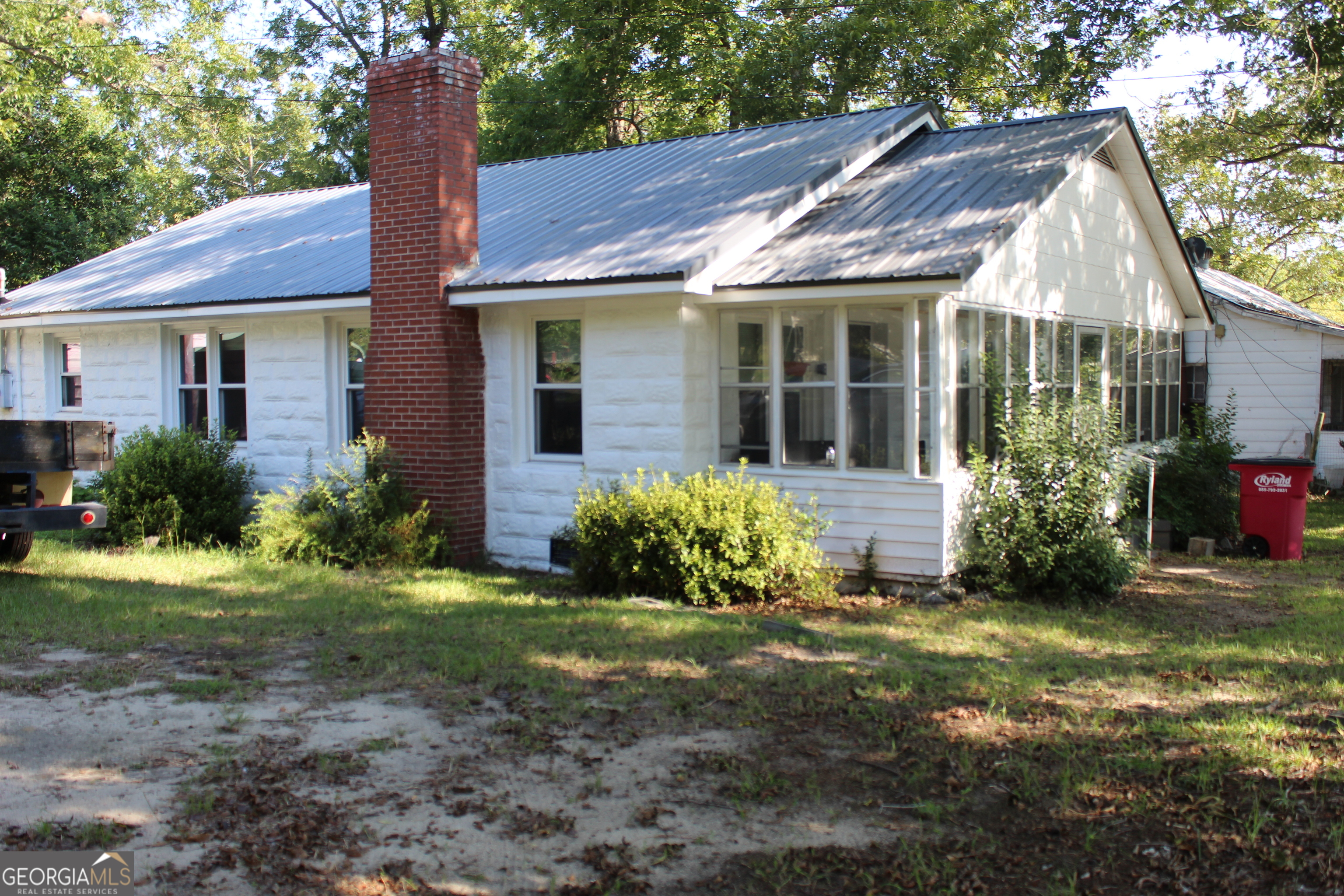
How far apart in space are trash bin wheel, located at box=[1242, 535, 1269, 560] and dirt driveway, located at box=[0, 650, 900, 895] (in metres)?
9.03

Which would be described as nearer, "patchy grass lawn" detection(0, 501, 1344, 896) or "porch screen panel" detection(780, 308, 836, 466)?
"patchy grass lawn" detection(0, 501, 1344, 896)

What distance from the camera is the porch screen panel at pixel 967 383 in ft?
31.5

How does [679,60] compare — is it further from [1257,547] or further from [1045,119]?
[1257,547]

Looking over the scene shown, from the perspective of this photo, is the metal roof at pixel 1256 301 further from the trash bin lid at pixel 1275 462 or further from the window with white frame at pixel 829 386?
the window with white frame at pixel 829 386

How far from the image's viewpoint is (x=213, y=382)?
13406mm

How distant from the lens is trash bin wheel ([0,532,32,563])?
9.89m

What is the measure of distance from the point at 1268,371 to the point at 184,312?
58.0 ft

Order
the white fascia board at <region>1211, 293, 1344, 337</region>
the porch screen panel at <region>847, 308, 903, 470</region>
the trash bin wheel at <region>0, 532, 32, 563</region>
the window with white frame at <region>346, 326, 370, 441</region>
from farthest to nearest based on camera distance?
the white fascia board at <region>1211, 293, 1344, 337</region>, the window with white frame at <region>346, 326, 370, 441</region>, the trash bin wheel at <region>0, 532, 32, 563</region>, the porch screen panel at <region>847, 308, 903, 470</region>

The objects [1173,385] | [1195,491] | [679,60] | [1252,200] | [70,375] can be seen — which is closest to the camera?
[1195,491]

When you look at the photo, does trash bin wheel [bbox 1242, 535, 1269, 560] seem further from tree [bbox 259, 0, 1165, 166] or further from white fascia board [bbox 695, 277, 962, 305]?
tree [bbox 259, 0, 1165, 166]

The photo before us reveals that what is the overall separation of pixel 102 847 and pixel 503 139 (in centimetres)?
2304

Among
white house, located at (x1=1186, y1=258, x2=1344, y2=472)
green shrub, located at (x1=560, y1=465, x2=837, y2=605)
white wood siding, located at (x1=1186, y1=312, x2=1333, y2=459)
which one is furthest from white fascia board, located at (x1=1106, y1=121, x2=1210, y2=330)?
green shrub, located at (x1=560, y1=465, x2=837, y2=605)

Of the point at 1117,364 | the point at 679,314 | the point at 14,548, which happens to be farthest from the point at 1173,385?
the point at 14,548

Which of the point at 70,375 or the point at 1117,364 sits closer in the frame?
the point at 1117,364
